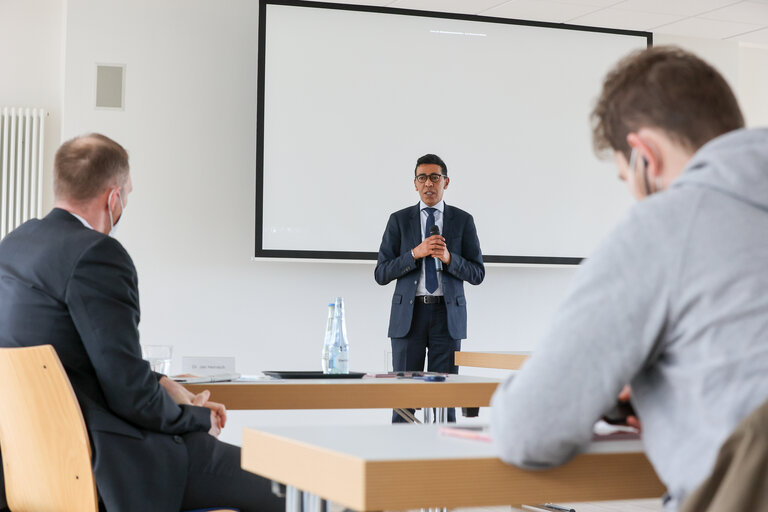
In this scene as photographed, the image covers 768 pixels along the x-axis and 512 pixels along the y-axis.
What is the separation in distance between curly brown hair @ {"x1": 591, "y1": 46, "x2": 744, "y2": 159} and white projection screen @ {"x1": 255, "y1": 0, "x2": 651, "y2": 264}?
4244 mm

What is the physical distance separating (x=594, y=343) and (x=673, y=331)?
0.30 feet

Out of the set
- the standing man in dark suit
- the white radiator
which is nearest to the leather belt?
the standing man in dark suit

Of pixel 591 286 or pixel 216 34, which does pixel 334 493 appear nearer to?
pixel 591 286

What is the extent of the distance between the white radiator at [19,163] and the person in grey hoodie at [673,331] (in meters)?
4.85

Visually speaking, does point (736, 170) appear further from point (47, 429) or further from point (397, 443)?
point (47, 429)

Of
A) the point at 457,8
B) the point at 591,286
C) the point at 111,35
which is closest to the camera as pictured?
the point at 591,286

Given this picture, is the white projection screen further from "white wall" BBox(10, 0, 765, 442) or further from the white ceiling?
"white wall" BBox(10, 0, 765, 442)

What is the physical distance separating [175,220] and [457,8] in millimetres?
2177

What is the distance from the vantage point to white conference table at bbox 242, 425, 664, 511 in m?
1.00

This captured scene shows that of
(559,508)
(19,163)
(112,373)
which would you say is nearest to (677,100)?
(112,373)

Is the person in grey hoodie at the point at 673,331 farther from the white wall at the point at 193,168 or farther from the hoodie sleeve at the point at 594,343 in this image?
the white wall at the point at 193,168

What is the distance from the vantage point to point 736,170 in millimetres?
1021

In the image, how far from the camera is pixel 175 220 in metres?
5.43

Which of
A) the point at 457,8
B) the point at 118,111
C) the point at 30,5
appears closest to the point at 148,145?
the point at 118,111
